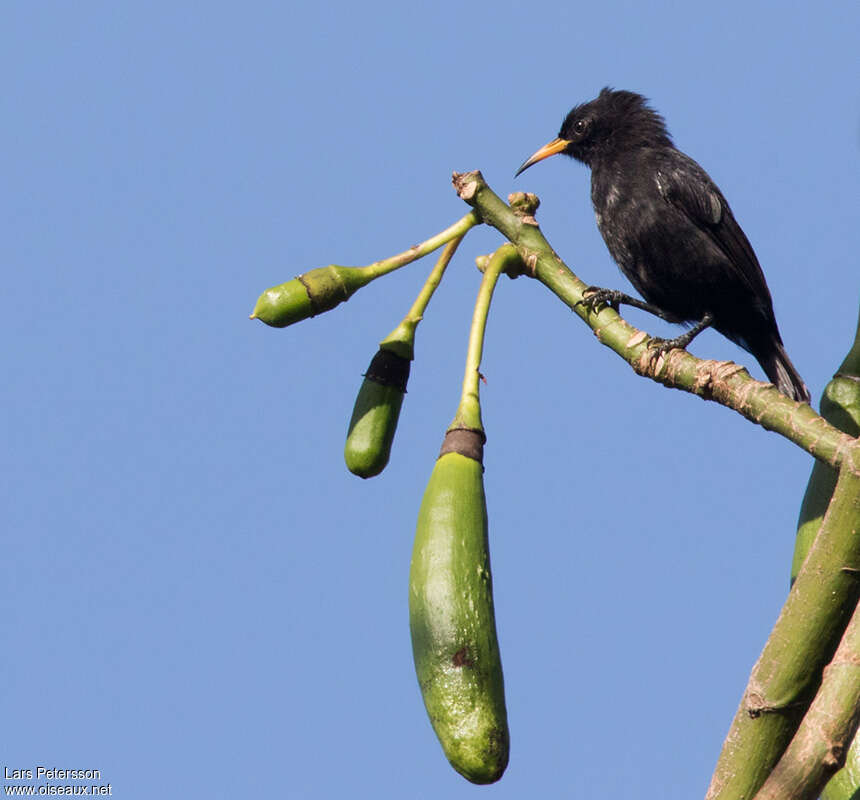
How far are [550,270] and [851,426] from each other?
922 millimetres

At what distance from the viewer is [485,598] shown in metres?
2.63

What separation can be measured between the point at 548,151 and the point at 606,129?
13.2 inches

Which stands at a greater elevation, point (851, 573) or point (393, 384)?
point (393, 384)

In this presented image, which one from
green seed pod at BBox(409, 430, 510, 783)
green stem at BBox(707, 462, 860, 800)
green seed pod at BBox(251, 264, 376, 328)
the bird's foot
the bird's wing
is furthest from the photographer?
the bird's wing

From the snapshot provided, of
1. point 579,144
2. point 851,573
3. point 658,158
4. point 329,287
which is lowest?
point 851,573

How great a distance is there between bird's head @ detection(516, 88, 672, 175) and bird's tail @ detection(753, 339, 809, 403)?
4.23 feet

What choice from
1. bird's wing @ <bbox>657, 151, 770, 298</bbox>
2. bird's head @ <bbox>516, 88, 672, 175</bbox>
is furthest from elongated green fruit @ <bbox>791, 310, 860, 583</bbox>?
bird's head @ <bbox>516, 88, 672, 175</bbox>

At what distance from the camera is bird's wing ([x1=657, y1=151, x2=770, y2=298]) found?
5.39 metres

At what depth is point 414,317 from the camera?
332 centimetres

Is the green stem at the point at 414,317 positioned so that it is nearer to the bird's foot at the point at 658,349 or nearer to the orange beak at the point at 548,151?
the bird's foot at the point at 658,349

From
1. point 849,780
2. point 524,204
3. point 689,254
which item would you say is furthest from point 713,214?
point 849,780

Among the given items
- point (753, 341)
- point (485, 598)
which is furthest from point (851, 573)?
point (753, 341)

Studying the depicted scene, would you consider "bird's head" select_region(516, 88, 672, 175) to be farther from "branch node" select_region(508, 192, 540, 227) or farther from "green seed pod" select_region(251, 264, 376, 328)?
"green seed pod" select_region(251, 264, 376, 328)

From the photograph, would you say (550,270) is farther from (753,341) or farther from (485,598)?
(753,341)
